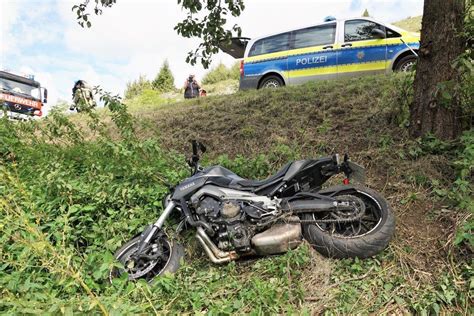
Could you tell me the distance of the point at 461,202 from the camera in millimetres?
3328

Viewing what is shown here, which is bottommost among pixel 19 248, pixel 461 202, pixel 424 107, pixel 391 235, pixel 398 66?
pixel 19 248

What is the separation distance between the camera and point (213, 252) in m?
3.22

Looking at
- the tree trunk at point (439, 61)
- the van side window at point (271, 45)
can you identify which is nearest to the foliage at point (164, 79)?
the van side window at point (271, 45)

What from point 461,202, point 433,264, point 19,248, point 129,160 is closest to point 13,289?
point 19,248

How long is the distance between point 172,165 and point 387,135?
8.94 feet

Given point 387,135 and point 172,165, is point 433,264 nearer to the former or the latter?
point 387,135

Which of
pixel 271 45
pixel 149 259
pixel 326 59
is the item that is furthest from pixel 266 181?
pixel 271 45

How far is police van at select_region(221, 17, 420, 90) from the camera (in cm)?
827

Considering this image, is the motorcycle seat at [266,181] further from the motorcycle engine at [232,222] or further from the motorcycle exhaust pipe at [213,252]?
the motorcycle exhaust pipe at [213,252]

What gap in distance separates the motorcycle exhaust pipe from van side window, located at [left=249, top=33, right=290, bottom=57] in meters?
7.56

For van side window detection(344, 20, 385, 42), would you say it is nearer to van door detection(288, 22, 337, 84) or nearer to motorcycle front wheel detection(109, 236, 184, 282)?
van door detection(288, 22, 337, 84)

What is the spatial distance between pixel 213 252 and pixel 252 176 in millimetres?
1568

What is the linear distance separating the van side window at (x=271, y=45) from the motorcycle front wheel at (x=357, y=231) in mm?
7203

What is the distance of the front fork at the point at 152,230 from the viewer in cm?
331
